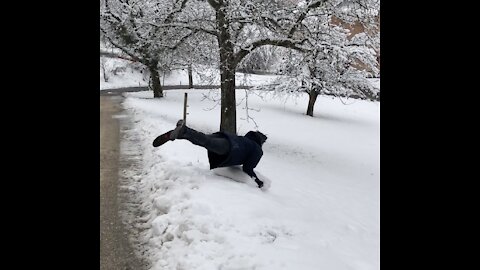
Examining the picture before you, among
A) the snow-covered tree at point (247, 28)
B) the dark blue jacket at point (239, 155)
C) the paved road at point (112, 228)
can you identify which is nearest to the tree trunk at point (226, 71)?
the snow-covered tree at point (247, 28)

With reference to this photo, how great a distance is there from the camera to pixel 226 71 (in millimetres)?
10875

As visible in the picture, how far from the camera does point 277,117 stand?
69.9ft

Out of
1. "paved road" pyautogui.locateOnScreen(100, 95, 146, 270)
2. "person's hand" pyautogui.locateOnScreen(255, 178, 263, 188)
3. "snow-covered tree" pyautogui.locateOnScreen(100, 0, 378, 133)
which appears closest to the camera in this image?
"paved road" pyautogui.locateOnScreen(100, 95, 146, 270)

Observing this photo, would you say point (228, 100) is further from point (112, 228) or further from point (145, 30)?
point (112, 228)

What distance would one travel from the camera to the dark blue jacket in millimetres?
6293

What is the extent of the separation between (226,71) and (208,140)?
514 centimetres

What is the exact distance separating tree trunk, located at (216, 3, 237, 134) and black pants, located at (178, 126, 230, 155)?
4.33 metres

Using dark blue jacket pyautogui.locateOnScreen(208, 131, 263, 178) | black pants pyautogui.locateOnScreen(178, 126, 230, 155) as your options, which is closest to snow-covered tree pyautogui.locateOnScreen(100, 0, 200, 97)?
dark blue jacket pyautogui.locateOnScreen(208, 131, 263, 178)

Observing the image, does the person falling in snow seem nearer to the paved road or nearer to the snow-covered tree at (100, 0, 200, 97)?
the paved road

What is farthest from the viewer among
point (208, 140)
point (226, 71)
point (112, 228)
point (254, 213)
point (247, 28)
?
point (247, 28)

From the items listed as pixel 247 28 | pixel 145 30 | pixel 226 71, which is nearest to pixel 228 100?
pixel 226 71
